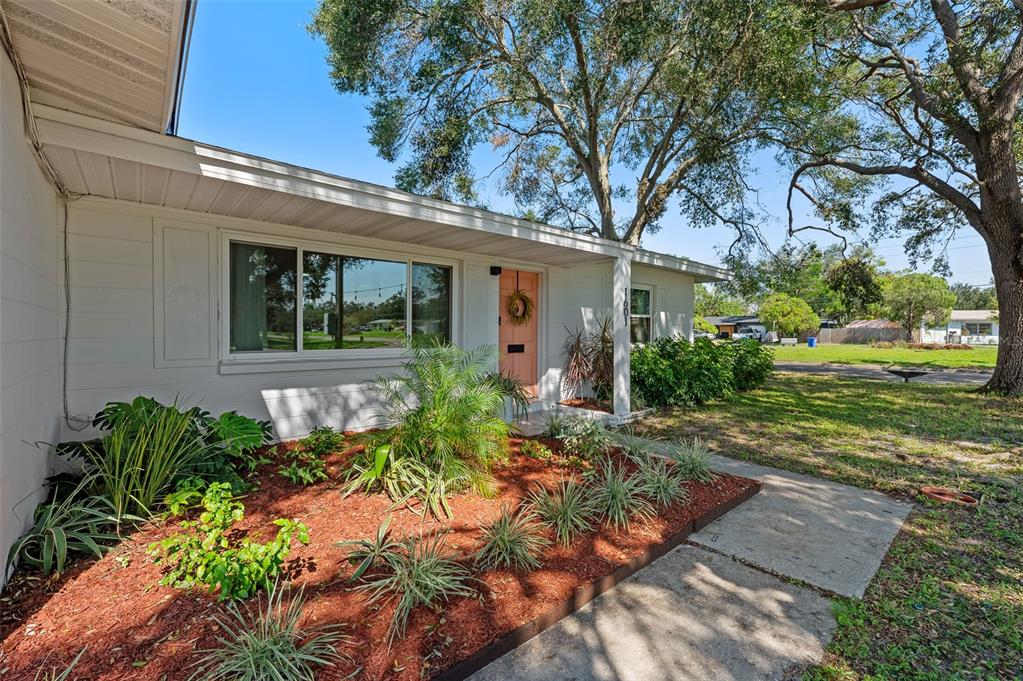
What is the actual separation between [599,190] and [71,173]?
33.1ft

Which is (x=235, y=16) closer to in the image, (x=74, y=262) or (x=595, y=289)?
(x=74, y=262)

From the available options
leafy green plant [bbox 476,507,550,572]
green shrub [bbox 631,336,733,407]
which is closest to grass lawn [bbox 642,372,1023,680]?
green shrub [bbox 631,336,733,407]

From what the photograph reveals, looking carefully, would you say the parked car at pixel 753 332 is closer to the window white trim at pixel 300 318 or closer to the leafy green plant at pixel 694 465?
the leafy green plant at pixel 694 465

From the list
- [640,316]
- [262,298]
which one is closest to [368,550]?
[262,298]

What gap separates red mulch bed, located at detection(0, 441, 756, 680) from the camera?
1739 millimetres

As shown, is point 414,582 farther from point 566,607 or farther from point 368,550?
point 566,607

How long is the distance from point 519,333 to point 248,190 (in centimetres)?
432

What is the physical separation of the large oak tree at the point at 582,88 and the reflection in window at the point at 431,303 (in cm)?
491

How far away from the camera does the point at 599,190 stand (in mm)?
11297

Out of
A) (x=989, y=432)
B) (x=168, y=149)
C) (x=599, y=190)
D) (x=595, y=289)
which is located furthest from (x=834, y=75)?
(x=168, y=149)

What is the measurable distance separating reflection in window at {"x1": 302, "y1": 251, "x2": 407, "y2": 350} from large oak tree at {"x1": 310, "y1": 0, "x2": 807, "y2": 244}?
5413 millimetres

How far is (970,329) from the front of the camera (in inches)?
1742

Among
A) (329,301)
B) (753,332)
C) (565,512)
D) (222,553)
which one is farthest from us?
(753,332)

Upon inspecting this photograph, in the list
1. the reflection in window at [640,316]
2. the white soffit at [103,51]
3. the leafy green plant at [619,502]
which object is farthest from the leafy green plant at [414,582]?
the reflection in window at [640,316]
